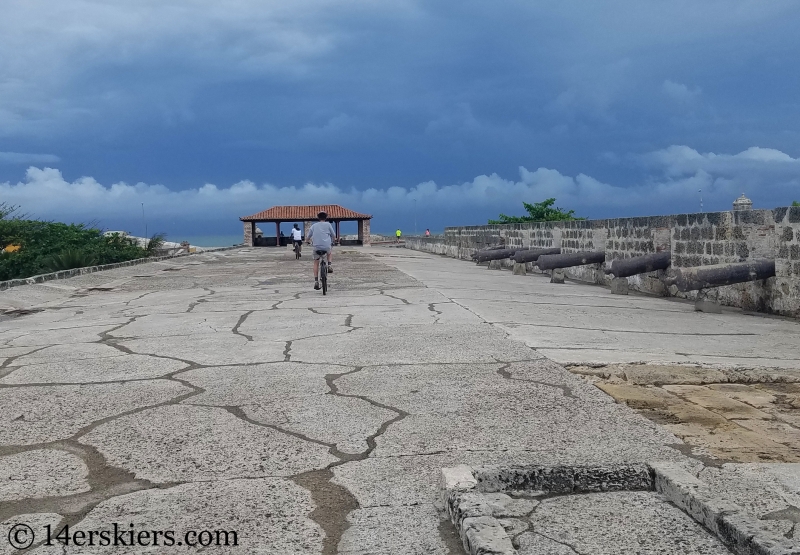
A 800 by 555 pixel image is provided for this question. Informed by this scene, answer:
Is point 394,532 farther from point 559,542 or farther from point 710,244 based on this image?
point 710,244

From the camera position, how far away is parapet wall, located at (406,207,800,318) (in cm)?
796

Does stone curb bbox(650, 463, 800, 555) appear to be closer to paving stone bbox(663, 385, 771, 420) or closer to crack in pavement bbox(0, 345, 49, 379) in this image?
paving stone bbox(663, 385, 771, 420)

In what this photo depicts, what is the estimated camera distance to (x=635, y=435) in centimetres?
324

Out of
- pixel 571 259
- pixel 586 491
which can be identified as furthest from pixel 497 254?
pixel 586 491

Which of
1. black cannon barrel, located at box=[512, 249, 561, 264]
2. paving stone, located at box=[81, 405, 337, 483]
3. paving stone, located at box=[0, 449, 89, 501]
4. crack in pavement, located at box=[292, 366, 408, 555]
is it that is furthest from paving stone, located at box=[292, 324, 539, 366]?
black cannon barrel, located at box=[512, 249, 561, 264]

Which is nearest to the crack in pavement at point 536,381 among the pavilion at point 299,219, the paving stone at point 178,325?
the paving stone at point 178,325

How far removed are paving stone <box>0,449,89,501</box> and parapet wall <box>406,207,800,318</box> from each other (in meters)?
7.12

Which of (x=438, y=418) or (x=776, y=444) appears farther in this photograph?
(x=438, y=418)

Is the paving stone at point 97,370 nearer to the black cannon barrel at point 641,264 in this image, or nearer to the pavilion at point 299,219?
the black cannon barrel at point 641,264

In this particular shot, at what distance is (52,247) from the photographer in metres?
23.5

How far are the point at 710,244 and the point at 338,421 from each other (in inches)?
292

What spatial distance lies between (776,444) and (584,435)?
2.53 feet

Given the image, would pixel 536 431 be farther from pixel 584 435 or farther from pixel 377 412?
pixel 377 412

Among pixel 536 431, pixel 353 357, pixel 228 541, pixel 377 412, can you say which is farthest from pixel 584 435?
pixel 353 357
